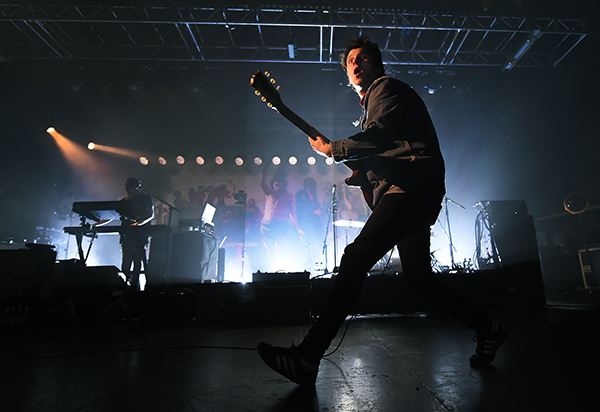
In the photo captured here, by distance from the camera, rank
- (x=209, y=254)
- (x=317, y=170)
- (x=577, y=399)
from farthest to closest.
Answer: (x=317, y=170)
(x=209, y=254)
(x=577, y=399)

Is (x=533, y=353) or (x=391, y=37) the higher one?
(x=391, y=37)

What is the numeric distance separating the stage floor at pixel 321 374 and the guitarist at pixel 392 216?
14 centimetres

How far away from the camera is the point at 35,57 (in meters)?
7.12

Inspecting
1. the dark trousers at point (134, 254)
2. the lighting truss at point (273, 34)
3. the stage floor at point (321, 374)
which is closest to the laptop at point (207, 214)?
the dark trousers at point (134, 254)

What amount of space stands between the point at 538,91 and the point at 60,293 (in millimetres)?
10662

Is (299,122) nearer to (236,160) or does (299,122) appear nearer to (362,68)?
(362,68)

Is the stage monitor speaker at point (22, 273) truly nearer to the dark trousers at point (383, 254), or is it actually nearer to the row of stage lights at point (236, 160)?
the dark trousers at point (383, 254)

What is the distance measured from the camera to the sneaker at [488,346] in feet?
4.74

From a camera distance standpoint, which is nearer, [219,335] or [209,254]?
[219,335]

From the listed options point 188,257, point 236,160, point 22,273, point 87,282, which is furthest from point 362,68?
point 236,160

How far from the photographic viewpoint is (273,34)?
7.23 metres

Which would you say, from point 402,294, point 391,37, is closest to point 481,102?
point 391,37

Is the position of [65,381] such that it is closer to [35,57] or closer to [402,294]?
[402,294]

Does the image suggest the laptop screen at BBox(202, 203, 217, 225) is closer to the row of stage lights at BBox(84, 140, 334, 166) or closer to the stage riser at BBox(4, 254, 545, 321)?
the stage riser at BBox(4, 254, 545, 321)
